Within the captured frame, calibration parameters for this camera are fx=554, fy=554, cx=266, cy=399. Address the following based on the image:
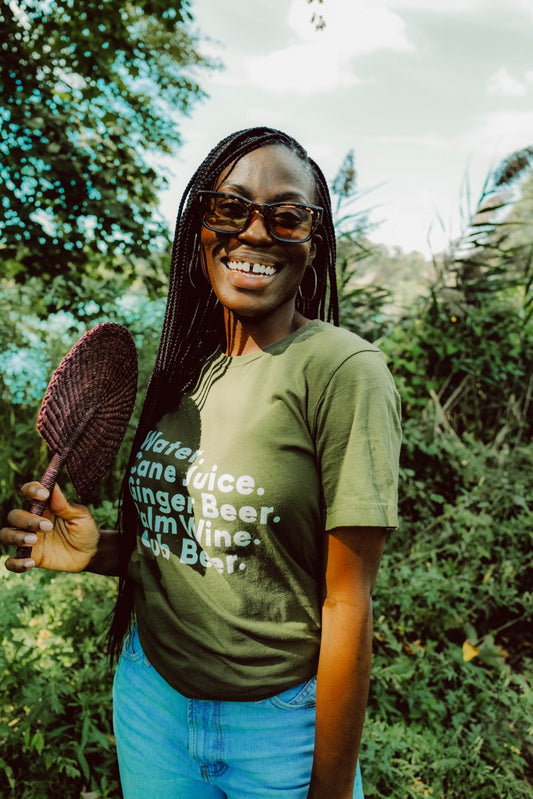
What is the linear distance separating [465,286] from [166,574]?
13.3ft

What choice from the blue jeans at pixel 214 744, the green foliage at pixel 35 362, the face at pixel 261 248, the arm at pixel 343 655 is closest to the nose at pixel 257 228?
the face at pixel 261 248

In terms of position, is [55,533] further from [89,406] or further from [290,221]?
[290,221]

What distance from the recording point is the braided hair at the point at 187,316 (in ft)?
4.14

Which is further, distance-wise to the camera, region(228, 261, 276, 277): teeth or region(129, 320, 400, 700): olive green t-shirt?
region(228, 261, 276, 277): teeth

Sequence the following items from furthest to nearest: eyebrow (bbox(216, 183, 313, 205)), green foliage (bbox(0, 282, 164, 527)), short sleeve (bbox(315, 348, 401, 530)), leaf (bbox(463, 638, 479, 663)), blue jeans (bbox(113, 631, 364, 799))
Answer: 1. green foliage (bbox(0, 282, 164, 527))
2. leaf (bbox(463, 638, 479, 663))
3. eyebrow (bbox(216, 183, 313, 205))
4. blue jeans (bbox(113, 631, 364, 799))
5. short sleeve (bbox(315, 348, 401, 530))

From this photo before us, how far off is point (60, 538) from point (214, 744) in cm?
55

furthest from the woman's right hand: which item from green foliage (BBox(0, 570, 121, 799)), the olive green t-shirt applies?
green foliage (BBox(0, 570, 121, 799))

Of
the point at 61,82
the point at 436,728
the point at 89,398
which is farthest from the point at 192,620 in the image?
the point at 61,82

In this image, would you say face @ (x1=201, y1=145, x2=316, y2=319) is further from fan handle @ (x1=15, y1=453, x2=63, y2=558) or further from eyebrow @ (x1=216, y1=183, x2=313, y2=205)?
fan handle @ (x1=15, y1=453, x2=63, y2=558)

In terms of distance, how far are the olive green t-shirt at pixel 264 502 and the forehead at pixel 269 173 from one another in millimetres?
282

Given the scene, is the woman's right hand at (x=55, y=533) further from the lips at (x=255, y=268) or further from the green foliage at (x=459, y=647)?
the green foliage at (x=459, y=647)

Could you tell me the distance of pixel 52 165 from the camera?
3443 mm

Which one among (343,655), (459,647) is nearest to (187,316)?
(343,655)

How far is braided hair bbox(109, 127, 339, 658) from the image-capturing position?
126 centimetres
